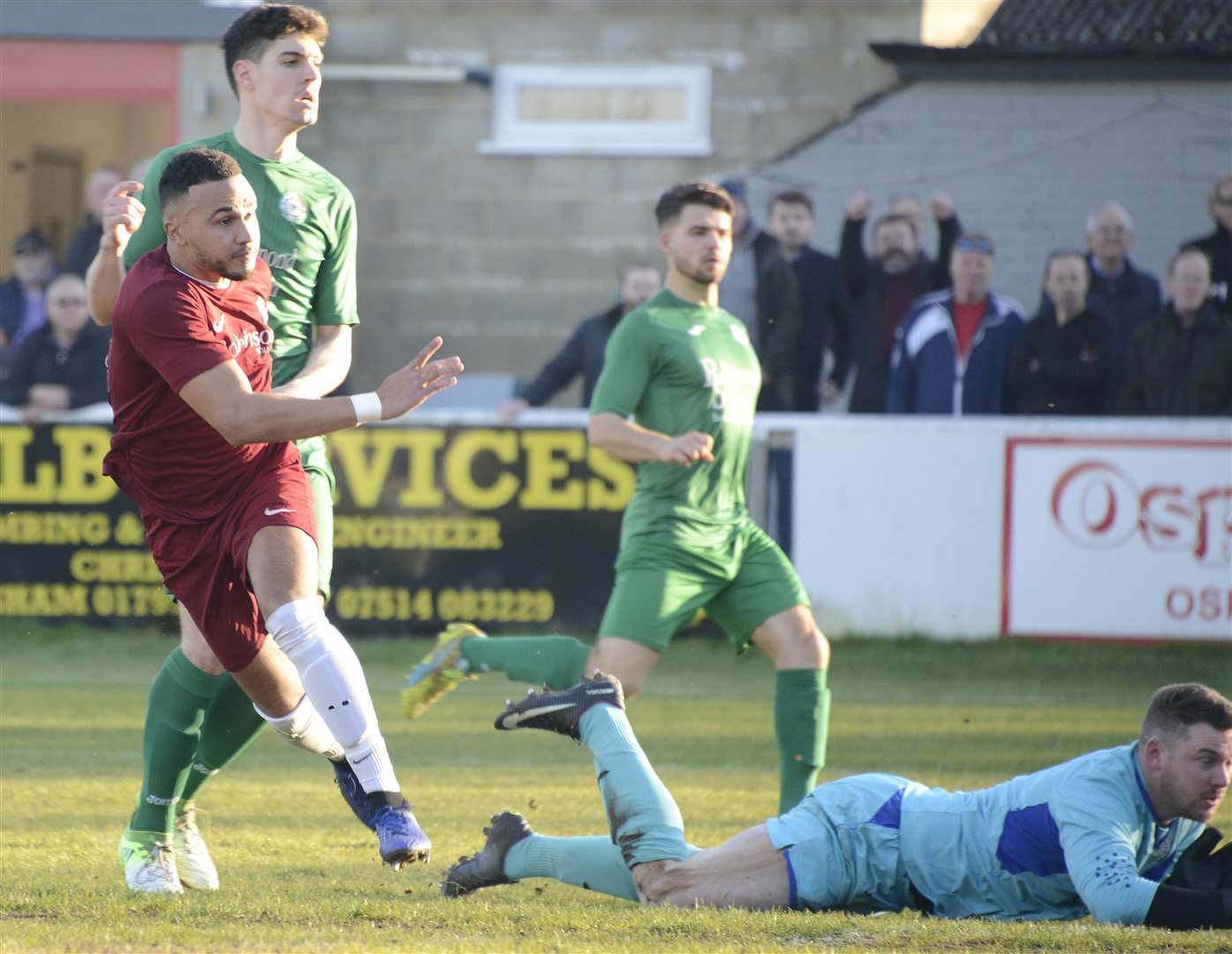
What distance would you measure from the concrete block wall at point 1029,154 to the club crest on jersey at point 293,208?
10526mm

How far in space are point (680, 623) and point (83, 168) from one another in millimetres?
15320

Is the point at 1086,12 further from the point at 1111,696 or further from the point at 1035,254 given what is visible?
the point at 1111,696

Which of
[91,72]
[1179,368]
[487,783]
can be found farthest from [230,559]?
[91,72]

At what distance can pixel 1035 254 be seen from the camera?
15.5 metres

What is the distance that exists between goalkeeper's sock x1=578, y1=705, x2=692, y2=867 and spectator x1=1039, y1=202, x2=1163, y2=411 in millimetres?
7816

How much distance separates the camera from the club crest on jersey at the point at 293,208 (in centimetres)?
550

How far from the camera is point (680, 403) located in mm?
6520

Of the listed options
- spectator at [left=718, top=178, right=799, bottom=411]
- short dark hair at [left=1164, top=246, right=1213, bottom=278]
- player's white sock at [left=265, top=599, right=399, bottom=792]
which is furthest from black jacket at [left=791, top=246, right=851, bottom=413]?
player's white sock at [left=265, top=599, right=399, bottom=792]

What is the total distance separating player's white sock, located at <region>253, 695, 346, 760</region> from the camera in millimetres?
4988

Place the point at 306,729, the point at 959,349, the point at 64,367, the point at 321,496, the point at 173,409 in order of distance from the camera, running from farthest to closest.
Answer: the point at 64,367 → the point at 959,349 → the point at 321,496 → the point at 306,729 → the point at 173,409

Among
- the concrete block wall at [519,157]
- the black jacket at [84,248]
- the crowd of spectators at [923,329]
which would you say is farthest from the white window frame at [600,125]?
the black jacket at [84,248]

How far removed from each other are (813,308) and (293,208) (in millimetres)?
7552

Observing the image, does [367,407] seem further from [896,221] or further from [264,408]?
[896,221]

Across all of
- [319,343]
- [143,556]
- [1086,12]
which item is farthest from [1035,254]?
[319,343]
